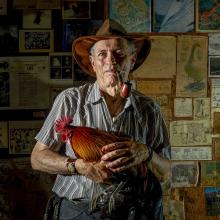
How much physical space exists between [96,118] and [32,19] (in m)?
1.21

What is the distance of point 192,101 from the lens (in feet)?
8.71

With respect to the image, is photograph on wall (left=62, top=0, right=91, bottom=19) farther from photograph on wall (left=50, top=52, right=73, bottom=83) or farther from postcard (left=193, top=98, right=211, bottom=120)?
postcard (left=193, top=98, right=211, bottom=120)

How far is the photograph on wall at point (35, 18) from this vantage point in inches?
98.8

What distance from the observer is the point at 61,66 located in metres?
2.55

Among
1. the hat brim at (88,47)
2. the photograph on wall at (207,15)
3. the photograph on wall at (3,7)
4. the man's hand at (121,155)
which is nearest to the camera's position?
the man's hand at (121,155)

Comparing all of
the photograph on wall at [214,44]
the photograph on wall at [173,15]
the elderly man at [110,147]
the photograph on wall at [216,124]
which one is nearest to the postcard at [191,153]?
the photograph on wall at [216,124]

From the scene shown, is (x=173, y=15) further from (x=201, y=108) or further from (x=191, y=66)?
(x=201, y=108)

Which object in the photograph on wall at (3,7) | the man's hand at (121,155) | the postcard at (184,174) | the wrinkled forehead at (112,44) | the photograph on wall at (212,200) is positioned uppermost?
the photograph on wall at (3,7)

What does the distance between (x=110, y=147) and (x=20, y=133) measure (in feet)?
4.26

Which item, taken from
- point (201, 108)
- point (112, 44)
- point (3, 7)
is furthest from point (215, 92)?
point (3, 7)

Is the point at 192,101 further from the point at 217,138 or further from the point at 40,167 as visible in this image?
the point at 40,167

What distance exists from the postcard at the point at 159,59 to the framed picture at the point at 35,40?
0.56 meters

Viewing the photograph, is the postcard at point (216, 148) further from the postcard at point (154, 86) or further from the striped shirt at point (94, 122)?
the striped shirt at point (94, 122)

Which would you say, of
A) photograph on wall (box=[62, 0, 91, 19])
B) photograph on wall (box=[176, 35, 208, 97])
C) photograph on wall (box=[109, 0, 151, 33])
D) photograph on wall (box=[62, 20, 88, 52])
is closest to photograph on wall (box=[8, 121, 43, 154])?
photograph on wall (box=[62, 20, 88, 52])
